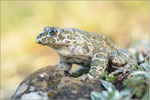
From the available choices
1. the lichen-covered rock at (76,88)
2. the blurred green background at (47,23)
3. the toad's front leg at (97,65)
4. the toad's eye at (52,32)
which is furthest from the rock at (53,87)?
the blurred green background at (47,23)

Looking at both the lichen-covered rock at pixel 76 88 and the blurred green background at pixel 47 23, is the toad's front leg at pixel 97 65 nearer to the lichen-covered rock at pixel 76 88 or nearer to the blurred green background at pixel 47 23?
the lichen-covered rock at pixel 76 88

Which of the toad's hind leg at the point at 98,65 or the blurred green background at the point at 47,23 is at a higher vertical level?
the blurred green background at the point at 47,23

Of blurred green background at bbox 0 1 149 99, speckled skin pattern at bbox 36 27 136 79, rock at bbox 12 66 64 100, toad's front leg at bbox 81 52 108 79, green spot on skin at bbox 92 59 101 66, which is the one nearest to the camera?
rock at bbox 12 66 64 100

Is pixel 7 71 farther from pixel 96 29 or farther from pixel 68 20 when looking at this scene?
pixel 96 29

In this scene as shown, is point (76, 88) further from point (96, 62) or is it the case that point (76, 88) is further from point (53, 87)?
point (96, 62)

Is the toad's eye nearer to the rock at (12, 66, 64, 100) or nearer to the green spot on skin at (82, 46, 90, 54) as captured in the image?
the green spot on skin at (82, 46, 90, 54)

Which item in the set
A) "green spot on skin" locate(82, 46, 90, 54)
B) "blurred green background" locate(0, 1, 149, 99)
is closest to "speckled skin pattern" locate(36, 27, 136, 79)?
"green spot on skin" locate(82, 46, 90, 54)
